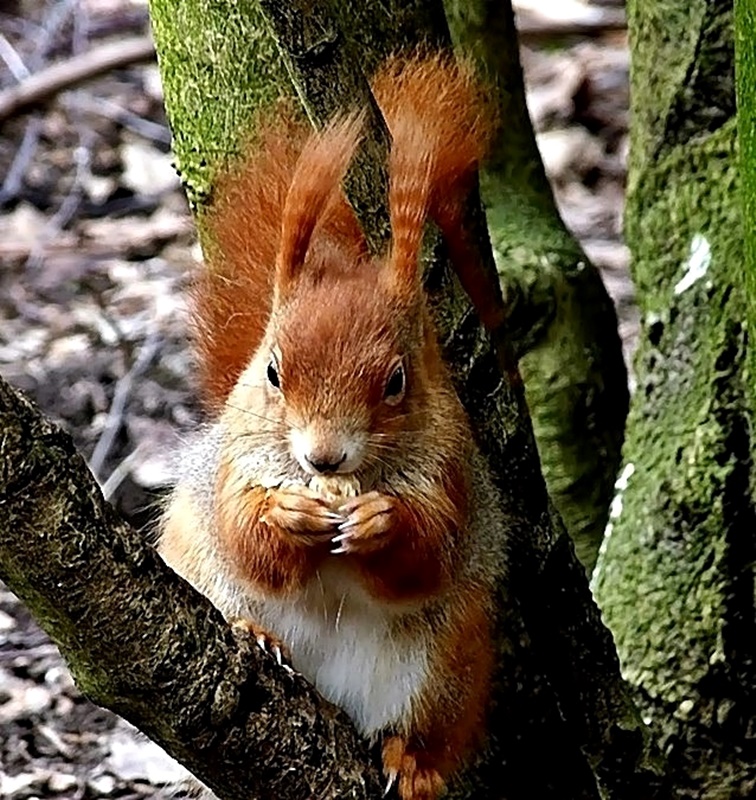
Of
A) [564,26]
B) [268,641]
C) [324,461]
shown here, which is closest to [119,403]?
[268,641]

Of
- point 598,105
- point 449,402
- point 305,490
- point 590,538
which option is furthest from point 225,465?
point 598,105

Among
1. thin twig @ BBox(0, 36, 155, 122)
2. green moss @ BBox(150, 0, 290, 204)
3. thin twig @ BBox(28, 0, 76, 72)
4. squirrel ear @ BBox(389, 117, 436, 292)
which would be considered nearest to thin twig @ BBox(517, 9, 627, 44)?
thin twig @ BBox(0, 36, 155, 122)

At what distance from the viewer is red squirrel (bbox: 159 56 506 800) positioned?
1369 millimetres

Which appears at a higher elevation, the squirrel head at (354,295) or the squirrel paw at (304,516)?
the squirrel head at (354,295)

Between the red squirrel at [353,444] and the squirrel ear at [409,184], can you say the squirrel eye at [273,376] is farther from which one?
the squirrel ear at [409,184]

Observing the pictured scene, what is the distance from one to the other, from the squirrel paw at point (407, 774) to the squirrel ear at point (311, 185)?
45 cm

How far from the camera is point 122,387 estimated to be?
10.2ft

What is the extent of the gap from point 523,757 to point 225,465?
1.47ft

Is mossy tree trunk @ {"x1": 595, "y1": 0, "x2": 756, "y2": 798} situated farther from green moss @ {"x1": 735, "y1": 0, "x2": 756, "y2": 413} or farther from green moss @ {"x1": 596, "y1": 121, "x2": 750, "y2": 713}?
green moss @ {"x1": 735, "y1": 0, "x2": 756, "y2": 413}

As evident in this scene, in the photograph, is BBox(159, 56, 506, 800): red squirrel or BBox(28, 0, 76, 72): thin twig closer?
BBox(159, 56, 506, 800): red squirrel

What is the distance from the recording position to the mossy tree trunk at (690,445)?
72.4 inches

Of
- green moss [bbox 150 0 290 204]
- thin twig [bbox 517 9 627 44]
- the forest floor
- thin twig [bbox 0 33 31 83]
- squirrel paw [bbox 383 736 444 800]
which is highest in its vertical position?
green moss [bbox 150 0 290 204]

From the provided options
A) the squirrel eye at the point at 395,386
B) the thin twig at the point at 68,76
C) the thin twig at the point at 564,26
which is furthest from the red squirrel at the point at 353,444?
the thin twig at the point at 564,26

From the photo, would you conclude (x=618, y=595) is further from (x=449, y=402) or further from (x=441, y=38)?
(x=441, y=38)
